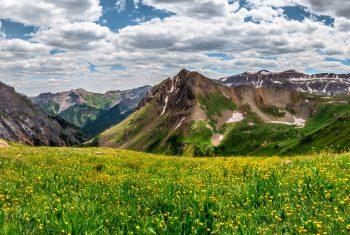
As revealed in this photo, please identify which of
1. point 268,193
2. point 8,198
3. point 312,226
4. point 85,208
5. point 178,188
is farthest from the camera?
point 178,188

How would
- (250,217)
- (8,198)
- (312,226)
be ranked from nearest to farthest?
(312,226)
(250,217)
(8,198)

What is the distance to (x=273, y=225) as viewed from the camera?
8172mm

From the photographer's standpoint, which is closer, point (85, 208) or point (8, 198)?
point (85, 208)

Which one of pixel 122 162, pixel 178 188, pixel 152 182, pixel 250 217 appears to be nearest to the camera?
pixel 250 217

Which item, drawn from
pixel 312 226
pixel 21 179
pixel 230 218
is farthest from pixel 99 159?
pixel 312 226

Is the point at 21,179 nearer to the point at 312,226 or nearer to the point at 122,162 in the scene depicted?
the point at 122,162

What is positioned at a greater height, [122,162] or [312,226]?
[312,226]

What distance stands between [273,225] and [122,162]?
61.5ft

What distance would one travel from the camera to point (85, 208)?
1025 centimetres

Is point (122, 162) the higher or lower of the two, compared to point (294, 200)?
lower

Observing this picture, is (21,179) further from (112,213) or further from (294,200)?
(294,200)

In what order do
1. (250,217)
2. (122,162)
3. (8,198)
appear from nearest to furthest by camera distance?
(250,217), (8,198), (122,162)

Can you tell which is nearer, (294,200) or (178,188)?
(294,200)

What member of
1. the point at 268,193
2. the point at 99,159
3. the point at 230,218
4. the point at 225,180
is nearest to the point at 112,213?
the point at 230,218
